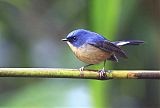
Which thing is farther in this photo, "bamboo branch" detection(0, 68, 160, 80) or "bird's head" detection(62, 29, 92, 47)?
"bird's head" detection(62, 29, 92, 47)

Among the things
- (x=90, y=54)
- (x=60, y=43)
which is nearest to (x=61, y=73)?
(x=90, y=54)

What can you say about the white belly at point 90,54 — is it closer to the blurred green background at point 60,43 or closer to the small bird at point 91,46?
the small bird at point 91,46

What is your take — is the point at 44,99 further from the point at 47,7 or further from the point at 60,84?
the point at 47,7

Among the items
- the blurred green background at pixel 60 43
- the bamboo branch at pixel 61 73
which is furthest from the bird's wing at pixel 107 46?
the blurred green background at pixel 60 43

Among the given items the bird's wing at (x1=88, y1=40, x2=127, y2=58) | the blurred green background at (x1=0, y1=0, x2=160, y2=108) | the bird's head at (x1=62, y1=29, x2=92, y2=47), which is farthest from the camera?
the blurred green background at (x1=0, y1=0, x2=160, y2=108)

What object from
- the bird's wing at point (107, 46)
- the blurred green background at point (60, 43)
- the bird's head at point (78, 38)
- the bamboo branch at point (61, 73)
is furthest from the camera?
the blurred green background at point (60, 43)

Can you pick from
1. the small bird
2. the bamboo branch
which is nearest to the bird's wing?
the small bird

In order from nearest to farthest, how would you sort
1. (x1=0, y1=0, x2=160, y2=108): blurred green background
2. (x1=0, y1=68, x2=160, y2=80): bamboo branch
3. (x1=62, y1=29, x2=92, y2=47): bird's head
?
(x1=0, y1=68, x2=160, y2=80): bamboo branch → (x1=62, y1=29, x2=92, y2=47): bird's head → (x1=0, y1=0, x2=160, y2=108): blurred green background

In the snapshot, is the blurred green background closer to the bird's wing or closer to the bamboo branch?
the bird's wing

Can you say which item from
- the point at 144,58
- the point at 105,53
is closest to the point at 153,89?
the point at 144,58
